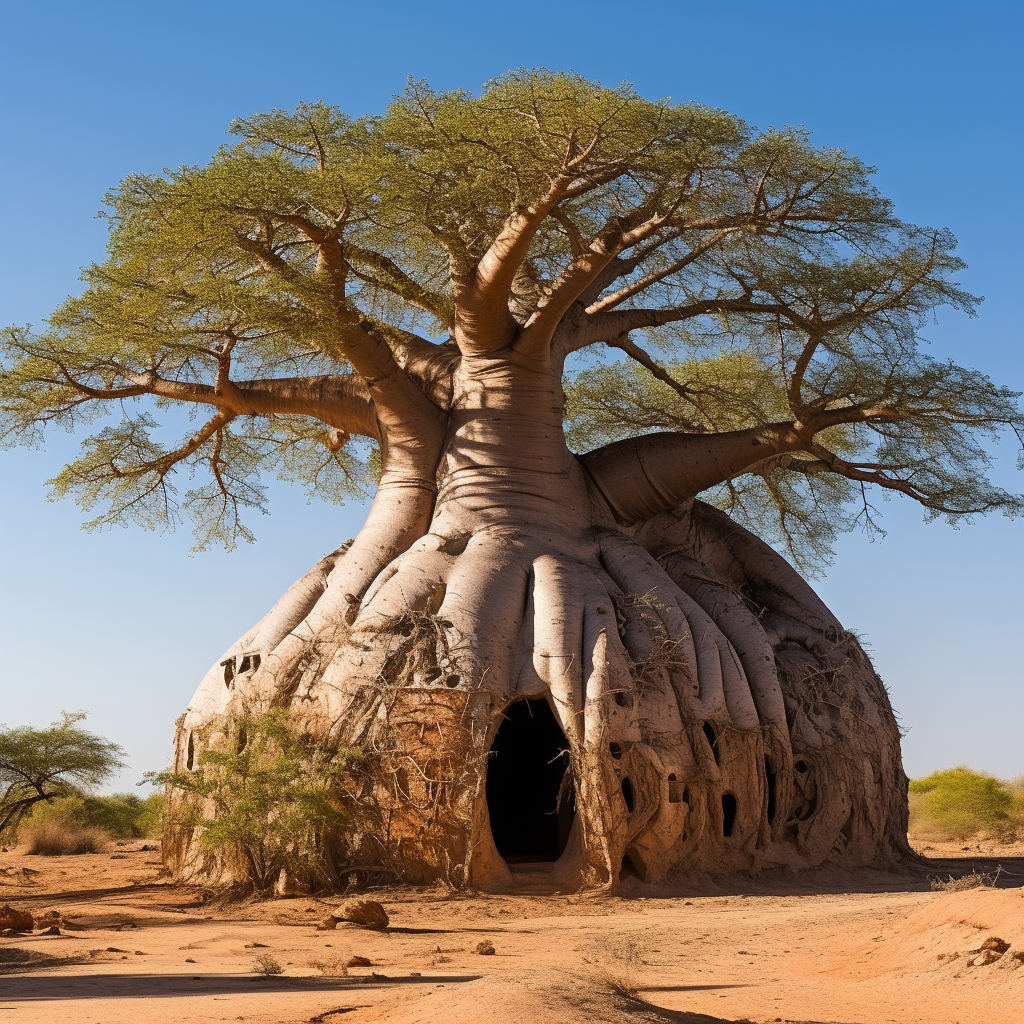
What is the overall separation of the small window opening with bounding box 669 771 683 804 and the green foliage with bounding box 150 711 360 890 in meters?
2.37

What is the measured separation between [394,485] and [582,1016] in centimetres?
764

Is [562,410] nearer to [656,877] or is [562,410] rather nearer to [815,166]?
[815,166]

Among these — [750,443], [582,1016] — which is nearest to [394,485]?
[750,443]

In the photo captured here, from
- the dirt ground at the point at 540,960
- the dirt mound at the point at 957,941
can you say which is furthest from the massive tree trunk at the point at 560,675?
the dirt mound at the point at 957,941

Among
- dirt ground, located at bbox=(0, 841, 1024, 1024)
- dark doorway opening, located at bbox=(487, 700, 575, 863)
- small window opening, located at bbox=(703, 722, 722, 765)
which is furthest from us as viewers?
dark doorway opening, located at bbox=(487, 700, 575, 863)

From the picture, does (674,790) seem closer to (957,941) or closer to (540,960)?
(540,960)

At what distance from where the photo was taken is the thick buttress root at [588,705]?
8.05 meters

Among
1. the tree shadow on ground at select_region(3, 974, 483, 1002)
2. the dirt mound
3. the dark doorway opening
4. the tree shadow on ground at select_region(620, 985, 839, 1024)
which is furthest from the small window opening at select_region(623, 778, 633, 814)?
the tree shadow on ground at select_region(620, 985, 839, 1024)

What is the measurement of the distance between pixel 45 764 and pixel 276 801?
8654mm

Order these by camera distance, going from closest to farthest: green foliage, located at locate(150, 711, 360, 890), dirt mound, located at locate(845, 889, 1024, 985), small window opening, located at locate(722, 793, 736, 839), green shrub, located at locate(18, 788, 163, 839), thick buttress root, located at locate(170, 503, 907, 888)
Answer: dirt mound, located at locate(845, 889, 1024, 985), green foliage, located at locate(150, 711, 360, 890), thick buttress root, located at locate(170, 503, 907, 888), small window opening, located at locate(722, 793, 736, 839), green shrub, located at locate(18, 788, 163, 839)

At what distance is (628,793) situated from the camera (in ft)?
27.6

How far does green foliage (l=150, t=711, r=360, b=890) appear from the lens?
7.64 metres

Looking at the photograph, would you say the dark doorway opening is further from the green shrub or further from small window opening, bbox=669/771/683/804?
the green shrub

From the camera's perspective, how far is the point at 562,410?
11.0m
